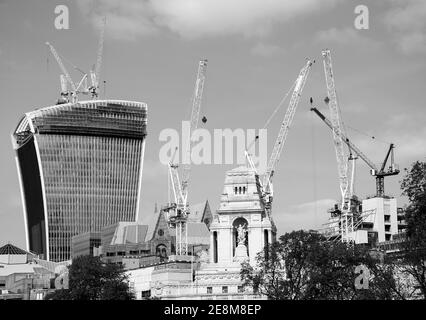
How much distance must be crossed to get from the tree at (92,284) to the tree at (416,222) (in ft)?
220

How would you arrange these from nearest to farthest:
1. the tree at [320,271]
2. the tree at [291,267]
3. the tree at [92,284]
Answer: the tree at [320,271] → the tree at [291,267] → the tree at [92,284]

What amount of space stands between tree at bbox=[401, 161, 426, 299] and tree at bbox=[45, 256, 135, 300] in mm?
67008

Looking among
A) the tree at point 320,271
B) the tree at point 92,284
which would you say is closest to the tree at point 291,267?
the tree at point 320,271

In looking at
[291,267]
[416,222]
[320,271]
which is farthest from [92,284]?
[416,222]

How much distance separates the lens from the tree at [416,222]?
117 metres

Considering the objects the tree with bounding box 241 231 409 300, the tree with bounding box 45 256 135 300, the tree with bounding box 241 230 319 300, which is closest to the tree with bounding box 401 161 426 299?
the tree with bounding box 241 231 409 300

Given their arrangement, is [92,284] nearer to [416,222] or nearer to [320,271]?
[320,271]

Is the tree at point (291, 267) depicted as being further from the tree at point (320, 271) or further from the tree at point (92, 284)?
the tree at point (92, 284)

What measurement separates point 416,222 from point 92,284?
259ft
